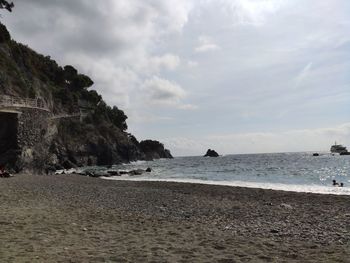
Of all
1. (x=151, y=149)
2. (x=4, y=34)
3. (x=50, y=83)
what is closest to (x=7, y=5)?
(x=4, y=34)

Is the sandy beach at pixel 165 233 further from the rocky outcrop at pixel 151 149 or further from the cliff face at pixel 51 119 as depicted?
the rocky outcrop at pixel 151 149

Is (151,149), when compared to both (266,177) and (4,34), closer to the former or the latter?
(4,34)

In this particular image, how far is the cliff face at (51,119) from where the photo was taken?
40.7 meters

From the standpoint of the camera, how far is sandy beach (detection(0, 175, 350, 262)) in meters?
9.10

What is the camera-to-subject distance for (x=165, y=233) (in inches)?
468

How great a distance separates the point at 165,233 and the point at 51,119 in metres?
64.9

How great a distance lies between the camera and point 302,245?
1051cm

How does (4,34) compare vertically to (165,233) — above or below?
above

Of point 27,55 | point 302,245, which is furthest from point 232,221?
point 27,55

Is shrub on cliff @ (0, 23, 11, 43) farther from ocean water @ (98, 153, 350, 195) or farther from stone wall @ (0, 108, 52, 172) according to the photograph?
ocean water @ (98, 153, 350, 195)

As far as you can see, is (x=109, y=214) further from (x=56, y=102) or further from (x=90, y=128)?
(x=90, y=128)

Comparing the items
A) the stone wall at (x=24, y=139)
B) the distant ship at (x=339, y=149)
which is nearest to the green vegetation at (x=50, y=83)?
the stone wall at (x=24, y=139)

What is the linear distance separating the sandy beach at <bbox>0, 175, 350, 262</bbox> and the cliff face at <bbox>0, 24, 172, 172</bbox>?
24.1 m

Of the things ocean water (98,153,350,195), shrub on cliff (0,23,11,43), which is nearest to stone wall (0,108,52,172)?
ocean water (98,153,350,195)
